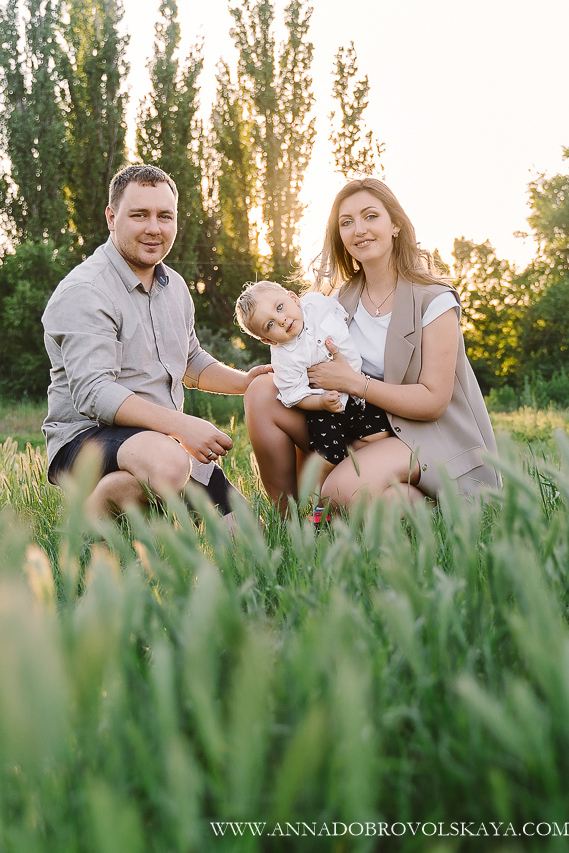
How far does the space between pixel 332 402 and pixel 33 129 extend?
2125cm

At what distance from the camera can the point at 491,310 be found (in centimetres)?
2834

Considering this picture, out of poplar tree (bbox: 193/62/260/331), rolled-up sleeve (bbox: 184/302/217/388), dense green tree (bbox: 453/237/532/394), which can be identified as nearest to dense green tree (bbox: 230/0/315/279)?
poplar tree (bbox: 193/62/260/331)

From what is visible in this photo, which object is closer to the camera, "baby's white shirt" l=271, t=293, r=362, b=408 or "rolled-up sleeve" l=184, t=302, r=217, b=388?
"baby's white shirt" l=271, t=293, r=362, b=408

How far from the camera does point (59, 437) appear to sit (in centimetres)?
359

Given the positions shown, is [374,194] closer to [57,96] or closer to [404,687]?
[404,687]

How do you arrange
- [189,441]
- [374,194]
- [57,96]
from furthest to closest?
1. [57,96]
2. [374,194]
3. [189,441]

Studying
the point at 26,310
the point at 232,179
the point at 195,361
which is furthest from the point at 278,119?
the point at 195,361

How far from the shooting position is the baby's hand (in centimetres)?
312

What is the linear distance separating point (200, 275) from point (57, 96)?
682cm

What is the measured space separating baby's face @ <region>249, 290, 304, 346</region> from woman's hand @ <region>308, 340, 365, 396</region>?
228 millimetres

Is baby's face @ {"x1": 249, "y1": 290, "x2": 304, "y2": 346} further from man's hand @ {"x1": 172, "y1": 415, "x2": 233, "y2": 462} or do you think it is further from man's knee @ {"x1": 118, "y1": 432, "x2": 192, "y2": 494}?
man's knee @ {"x1": 118, "y1": 432, "x2": 192, "y2": 494}

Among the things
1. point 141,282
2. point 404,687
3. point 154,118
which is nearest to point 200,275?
point 154,118

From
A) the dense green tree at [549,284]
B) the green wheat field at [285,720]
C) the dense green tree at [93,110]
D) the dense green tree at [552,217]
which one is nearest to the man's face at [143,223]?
the green wheat field at [285,720]

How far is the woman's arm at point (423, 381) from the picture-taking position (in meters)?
3.14
